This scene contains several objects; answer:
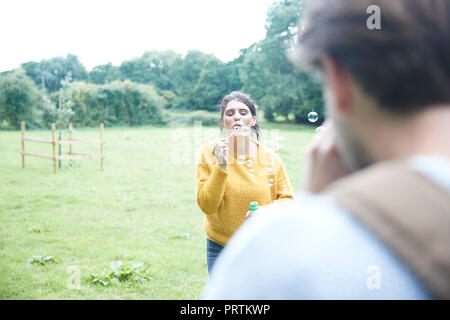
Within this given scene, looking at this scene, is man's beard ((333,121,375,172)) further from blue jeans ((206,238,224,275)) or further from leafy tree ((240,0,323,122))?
leafy tree ((240,0,323,122))

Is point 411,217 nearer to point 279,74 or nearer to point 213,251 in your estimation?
point 213,251

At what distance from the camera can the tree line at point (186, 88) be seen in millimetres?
22125

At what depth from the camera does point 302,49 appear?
63 cm

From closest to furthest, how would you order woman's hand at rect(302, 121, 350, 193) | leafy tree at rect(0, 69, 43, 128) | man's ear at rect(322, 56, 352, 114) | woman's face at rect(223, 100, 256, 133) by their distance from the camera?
1. man's ear at rect(322, 56, 352, 114)
2. woman's hand at rect(302, 121, 350, 193)
3. woman's face at rect(223, 100, 256, 133)
4. leafy tree at rect(0, 69, 43, 128)

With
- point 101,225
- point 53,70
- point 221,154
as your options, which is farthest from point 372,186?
point 53,70

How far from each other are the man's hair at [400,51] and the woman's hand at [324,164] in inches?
5.4

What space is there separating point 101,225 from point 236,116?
490cm

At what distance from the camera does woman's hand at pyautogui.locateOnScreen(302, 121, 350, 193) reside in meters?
0.69

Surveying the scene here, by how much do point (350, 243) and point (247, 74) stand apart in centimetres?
2368

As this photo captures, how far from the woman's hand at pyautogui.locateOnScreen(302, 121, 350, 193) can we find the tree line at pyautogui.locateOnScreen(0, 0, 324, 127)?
710 inches

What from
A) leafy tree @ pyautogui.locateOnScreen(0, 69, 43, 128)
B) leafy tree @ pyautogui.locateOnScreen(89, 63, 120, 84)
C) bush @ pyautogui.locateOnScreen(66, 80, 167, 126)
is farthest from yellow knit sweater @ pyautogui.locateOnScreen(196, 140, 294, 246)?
leafy tree @ pyautogui.locateOnScreen(89, 63, 120, 84)

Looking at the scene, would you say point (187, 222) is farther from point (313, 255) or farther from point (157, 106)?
point (157, 106)
